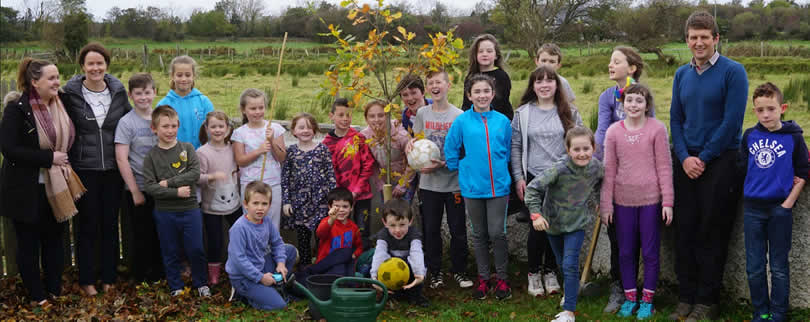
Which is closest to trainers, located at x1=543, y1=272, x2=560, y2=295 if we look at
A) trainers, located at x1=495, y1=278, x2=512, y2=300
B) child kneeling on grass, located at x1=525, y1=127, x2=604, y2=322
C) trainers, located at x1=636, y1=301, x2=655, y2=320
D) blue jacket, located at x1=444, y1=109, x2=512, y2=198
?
trainers, located at x1=495, y1=278, x2=512, y2=300

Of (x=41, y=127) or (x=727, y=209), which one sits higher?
(x=41, y=127)

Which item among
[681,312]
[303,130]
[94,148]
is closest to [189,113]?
[94,148]

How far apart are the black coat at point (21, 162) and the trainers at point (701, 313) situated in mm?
4260

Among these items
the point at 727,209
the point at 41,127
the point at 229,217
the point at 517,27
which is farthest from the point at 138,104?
the point at 517,27

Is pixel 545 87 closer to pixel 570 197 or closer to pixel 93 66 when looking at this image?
pixel 570 197

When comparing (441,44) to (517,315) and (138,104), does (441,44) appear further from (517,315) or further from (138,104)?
(138,104)

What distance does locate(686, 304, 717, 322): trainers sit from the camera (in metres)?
4.31

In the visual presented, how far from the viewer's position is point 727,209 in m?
4.21

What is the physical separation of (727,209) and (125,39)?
1978 inches

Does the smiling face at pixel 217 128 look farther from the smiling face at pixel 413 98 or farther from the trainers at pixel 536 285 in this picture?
the trainers at pixel 536 285

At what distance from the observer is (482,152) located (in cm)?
469

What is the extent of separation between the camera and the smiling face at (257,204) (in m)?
4.73

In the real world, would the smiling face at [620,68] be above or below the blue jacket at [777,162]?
above

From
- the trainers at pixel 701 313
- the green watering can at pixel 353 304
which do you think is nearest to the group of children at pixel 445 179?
the trainers at pixel 701 313
